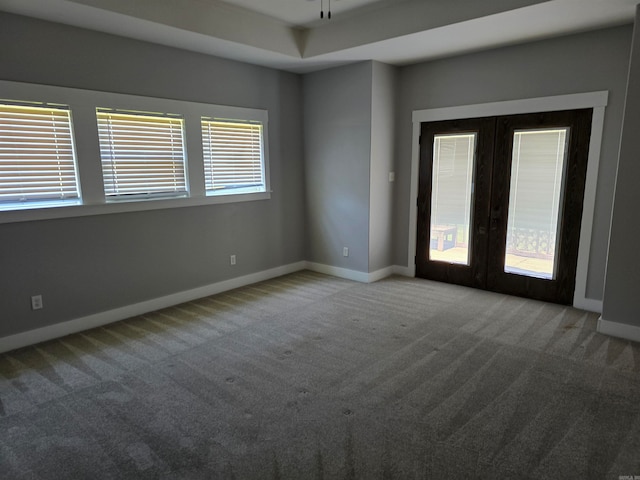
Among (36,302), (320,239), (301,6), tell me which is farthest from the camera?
(320,239)

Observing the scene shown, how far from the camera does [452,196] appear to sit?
4918 millimetres

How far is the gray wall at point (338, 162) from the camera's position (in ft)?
16.2

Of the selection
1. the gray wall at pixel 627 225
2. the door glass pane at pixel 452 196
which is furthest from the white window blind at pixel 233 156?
the gray wall at pixel 627 225

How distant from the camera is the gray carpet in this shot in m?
2.10

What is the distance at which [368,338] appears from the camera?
11.7 ft

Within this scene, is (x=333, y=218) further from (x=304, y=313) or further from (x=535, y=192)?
(x=535, y=192)

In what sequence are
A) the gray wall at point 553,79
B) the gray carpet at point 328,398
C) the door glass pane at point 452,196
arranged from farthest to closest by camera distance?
the door glass pane at point 452,196 → the gray wall at point 553,79 → the gray carpet at point 328,398

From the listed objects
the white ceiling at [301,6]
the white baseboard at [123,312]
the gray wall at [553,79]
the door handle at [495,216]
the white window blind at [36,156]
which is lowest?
the white baseboard at [123,312]

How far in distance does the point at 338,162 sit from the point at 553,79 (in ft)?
8.15

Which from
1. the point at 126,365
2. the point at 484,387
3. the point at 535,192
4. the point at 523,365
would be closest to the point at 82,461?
the point at 126,365

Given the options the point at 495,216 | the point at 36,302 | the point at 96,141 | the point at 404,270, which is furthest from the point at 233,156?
the point at 495,216

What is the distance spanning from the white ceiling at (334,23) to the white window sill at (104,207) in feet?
5.03

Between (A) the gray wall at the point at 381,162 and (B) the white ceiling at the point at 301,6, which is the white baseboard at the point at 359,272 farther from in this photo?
(B) the white ceiling at the point at 301,6

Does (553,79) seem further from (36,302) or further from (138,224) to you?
(36,302)
